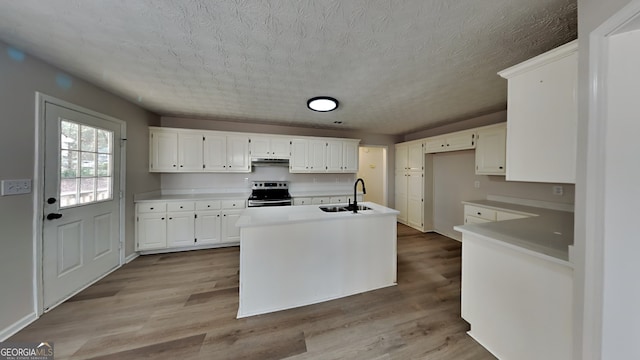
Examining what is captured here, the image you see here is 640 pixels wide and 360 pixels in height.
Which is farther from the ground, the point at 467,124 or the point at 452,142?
the point at 467,124

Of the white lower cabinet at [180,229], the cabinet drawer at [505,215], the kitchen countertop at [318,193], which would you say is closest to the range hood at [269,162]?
the kitchen countertop at [318,193]

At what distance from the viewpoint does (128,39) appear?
153 centimetres

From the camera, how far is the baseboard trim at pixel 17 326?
158cm

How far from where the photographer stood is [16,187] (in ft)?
5.47

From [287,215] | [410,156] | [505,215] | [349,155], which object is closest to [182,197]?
[287,215]

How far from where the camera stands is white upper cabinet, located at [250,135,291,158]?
393cm

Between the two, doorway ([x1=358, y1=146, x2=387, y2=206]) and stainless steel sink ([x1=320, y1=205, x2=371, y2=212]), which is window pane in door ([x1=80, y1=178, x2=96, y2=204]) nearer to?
stainless steel sink ([x1=320, y1=205, x2=371, y2=212])

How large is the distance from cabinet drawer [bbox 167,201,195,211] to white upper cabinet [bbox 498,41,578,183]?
13.4 feet

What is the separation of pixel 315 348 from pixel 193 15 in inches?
98.4

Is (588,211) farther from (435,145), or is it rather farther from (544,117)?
(435,145)

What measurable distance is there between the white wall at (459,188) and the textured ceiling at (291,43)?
1.40m

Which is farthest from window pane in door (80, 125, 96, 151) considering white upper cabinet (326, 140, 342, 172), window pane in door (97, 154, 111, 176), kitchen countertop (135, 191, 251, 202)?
white upper cabinet (326, 140, 342, 172)

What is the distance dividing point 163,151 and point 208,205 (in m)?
1.24

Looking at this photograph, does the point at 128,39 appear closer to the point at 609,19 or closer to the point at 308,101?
the point at 308,101
